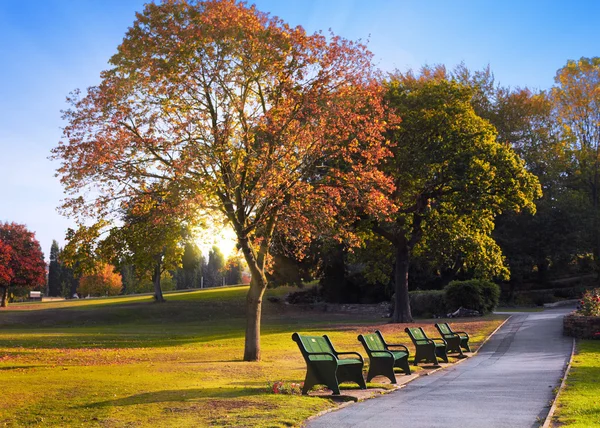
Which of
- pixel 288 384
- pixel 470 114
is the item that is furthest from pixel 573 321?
pixel 288 384

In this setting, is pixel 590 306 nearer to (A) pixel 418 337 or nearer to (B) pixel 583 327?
(B) pixel 583 327

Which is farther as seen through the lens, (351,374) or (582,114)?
(582,114)

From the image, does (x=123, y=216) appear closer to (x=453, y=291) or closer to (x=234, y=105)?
(x=234, y=105)

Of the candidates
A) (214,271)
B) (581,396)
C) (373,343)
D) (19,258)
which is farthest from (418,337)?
(214,271)

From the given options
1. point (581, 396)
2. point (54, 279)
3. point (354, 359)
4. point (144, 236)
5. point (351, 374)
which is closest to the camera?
point (581, 396)

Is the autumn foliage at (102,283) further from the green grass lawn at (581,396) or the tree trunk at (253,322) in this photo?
the green grass lawn at (581,396)

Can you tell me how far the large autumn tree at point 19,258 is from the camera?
56.6 metres

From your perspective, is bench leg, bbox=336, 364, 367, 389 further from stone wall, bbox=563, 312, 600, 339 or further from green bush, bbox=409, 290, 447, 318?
green bush, bbox=409, 290, 447, 318

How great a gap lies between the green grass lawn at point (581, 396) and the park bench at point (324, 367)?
3.51m

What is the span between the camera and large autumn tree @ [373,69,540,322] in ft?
101

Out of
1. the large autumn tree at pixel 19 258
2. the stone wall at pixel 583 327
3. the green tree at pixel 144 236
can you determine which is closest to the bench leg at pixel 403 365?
the green tree at pixel 144 236

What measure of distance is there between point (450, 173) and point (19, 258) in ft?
146

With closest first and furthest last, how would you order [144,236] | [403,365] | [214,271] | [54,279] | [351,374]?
[351,374]
[403,365]
[144,236]
[54,279]
[214,271]

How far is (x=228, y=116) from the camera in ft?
57.2
